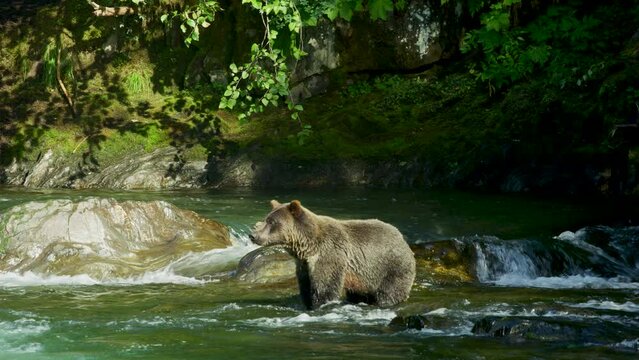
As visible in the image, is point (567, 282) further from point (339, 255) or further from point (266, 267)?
point (339, 255)

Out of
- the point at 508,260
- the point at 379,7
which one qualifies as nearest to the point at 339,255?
the point at 379,7

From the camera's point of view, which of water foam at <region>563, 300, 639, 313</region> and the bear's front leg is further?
water foam at <region>563, 300, 639, 313</region>

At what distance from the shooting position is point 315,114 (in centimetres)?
2397

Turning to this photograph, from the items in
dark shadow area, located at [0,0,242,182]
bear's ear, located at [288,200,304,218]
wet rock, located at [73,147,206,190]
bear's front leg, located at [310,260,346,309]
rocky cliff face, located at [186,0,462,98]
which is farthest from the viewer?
rocky cliff face, located at [186,0,462,98]

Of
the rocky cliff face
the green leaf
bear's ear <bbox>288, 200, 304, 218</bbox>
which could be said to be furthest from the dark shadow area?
the green leaf

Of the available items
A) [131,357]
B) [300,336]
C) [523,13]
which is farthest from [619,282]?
[523,13]

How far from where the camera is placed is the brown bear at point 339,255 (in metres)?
10.2

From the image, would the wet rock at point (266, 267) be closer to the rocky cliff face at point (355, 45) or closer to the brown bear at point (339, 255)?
the brown bear at point (339, 255)

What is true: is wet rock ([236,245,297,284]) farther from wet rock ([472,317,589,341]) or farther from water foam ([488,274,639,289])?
wet rock ([472,317,589,341])

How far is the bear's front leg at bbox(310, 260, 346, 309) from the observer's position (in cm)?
1009

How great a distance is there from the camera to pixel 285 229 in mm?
10180

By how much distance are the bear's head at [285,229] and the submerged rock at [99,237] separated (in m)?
3.93

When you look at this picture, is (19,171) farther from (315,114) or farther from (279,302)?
(279,302)

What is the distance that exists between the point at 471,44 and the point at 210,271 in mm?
11646
